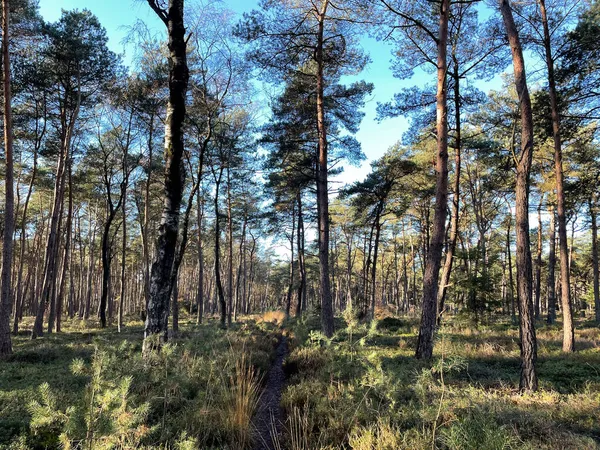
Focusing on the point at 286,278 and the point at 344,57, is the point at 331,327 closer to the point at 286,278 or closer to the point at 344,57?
the point at 344,57

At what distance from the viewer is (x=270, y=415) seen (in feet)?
15.2

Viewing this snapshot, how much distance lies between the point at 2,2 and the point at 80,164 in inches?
378

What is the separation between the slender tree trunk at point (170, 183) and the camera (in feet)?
18.9

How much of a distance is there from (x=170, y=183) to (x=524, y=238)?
640 cm

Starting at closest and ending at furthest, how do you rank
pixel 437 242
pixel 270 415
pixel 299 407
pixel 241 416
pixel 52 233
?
pixel 241 416 < pixel 299 407 < pixel 270 415 < pixel 437 242 < pixel 52 233

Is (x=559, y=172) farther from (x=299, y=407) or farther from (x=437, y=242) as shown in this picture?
(x=299, y=407)

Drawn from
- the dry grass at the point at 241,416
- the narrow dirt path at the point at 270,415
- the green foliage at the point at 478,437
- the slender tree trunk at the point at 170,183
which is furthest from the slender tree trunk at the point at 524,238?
the slender tree trunk at the point at 170,183

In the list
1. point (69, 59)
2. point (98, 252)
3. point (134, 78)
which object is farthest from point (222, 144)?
point (98, 252)

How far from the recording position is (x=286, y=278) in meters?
50.5

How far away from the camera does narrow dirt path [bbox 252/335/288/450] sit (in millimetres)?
3704

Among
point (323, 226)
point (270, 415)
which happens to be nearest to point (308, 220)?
point (323, 226)

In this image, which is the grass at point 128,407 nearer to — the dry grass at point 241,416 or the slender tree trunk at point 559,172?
the dry grass at point 241,416

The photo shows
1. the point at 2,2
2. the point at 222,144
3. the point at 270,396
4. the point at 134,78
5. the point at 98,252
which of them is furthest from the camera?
the point at 98,252

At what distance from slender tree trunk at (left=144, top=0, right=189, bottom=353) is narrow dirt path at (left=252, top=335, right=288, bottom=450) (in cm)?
217
